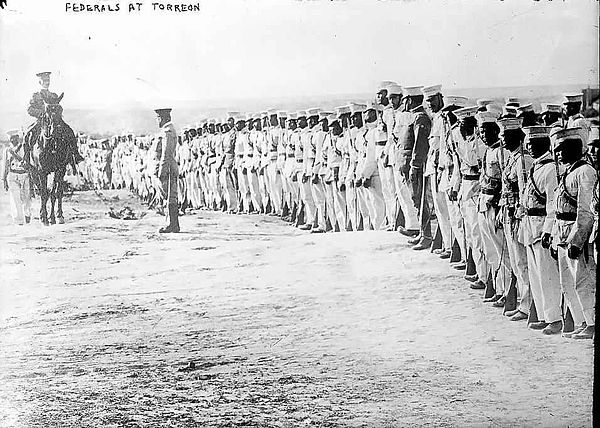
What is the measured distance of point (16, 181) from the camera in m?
3.81

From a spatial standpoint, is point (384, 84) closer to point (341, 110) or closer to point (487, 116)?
point (341, 110)

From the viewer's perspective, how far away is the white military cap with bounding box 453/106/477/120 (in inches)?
150

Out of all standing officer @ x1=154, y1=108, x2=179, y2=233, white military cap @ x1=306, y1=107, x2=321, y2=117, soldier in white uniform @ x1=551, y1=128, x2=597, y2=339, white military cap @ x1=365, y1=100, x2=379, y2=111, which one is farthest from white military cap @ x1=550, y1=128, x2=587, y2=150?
standing officer @ x1=154, y1=108, x2=179, y2=233

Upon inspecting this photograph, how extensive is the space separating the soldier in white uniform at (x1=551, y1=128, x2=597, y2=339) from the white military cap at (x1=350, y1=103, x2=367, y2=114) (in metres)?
0.75

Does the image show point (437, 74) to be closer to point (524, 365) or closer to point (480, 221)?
point (480, 221)

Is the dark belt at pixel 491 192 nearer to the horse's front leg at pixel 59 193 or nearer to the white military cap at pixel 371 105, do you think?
the white military cap at pixel 371 105

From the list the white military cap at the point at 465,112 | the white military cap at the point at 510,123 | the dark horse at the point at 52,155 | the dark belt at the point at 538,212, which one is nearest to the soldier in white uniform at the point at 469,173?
the white military cap at the point at 465,112

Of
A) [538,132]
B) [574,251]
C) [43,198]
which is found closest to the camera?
[574,251]

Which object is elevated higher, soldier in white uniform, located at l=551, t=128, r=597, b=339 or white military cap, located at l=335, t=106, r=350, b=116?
white military cap, located at l=335, t=106, r=350, b=116

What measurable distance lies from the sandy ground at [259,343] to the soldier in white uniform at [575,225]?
0.21 m

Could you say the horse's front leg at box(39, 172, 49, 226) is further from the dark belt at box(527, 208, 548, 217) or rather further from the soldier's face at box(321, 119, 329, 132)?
the dark belt at box(527, 208, 548, 217)

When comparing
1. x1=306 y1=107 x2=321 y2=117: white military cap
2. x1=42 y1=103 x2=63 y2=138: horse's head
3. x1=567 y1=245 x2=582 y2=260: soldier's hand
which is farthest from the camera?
x1=306 y1=107 x2=321 y2=117: white military cap

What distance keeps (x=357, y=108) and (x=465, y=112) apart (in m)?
0.43

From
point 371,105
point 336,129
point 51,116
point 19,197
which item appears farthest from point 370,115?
point 19,197
